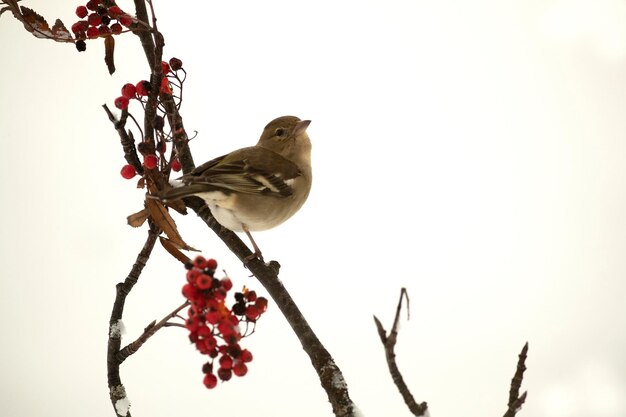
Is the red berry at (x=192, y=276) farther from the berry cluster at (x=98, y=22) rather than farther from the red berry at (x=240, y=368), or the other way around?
the berry cluster at (x=98, y=22)

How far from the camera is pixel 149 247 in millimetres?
1533

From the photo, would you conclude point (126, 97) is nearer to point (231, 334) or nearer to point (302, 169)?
point (231, 334)

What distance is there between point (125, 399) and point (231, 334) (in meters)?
0.38

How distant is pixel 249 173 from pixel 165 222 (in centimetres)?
69

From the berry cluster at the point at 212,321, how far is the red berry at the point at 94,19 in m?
0.84

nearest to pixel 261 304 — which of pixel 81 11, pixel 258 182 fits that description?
pixel 258 182

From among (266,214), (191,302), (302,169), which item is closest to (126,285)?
(191,302)

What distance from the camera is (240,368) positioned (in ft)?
4.18

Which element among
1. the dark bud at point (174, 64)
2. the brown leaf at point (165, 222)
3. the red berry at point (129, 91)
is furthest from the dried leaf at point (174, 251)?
the dark bud at point (174, 64)

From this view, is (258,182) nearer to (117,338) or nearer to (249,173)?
(249,173)

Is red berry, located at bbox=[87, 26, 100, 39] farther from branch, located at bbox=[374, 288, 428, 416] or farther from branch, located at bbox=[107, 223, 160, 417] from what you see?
branch, located at bbox=[374, 288, 428, 416]

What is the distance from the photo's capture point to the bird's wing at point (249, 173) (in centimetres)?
191

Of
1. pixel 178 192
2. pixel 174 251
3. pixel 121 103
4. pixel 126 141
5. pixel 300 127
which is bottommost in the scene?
pixel 174 251

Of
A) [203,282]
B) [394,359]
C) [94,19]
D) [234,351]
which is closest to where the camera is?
[394,359]
